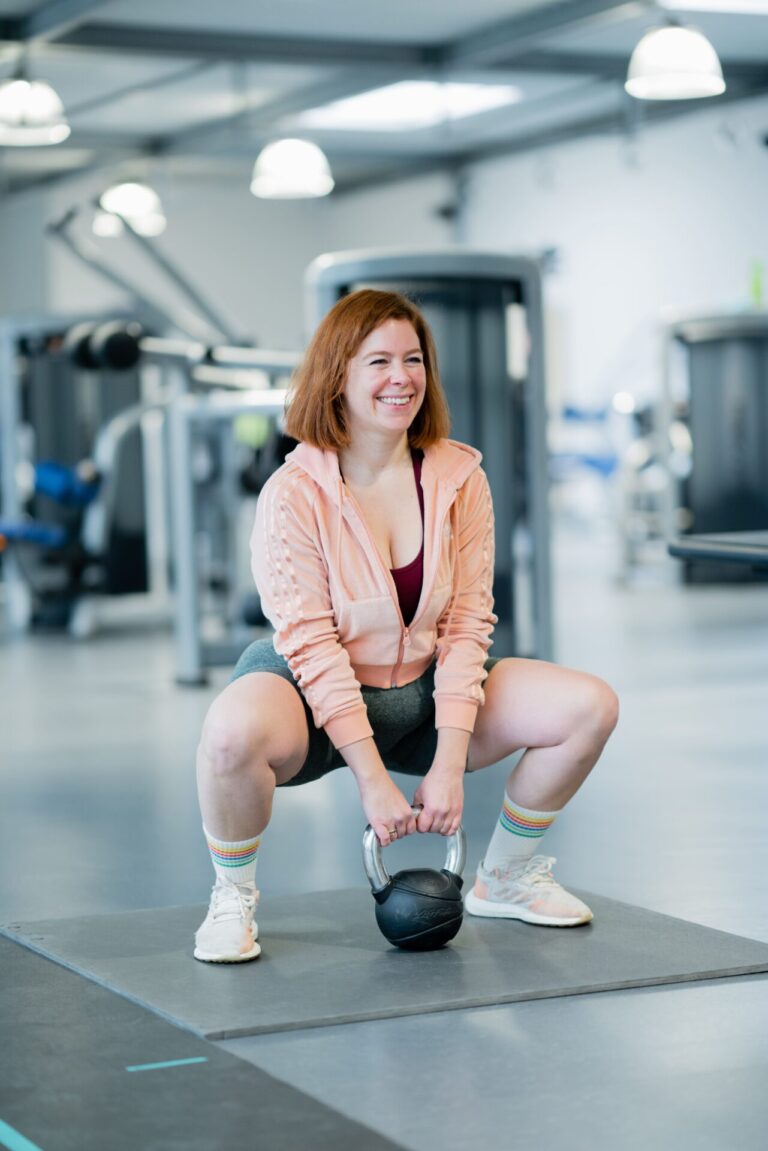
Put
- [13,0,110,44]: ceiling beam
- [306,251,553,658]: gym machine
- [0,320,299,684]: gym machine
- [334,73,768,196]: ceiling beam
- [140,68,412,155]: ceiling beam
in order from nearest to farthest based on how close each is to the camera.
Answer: [306,251,553,658]: gym machine → [0,320,299,684]: gym machine → [13,0,110,44]: ceiling beam → [140,68,412,155]: ceiling beam → [334,73,768,196]: ceiling beam

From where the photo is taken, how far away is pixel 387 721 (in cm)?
221

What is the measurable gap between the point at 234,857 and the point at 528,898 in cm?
41

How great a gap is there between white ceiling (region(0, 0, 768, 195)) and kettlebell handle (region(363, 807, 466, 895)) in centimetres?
651

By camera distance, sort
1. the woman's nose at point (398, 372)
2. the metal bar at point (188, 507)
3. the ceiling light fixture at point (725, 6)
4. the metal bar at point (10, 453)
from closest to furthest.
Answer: the woman's nose at point (398, 372), the metal bar at point (188, 507), the metal bar at point (10, 453), the ceiling light fixture at point (725, 6)

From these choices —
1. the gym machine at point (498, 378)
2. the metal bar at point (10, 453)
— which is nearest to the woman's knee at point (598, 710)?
the gym machine at point (498, 378)

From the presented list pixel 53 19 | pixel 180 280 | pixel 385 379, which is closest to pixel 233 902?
pixel 385 379

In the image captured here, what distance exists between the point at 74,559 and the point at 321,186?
2.26m

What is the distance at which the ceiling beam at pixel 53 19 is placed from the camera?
8008 mm

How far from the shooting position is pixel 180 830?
3.03 m

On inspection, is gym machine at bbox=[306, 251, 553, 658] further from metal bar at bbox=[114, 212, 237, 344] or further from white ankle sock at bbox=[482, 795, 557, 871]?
white ankle sock at bbox=[482, 795, 557, 871]

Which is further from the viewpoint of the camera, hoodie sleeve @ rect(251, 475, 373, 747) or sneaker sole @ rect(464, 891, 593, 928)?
sneaker sole @ rect(464, 891, 593, 928)

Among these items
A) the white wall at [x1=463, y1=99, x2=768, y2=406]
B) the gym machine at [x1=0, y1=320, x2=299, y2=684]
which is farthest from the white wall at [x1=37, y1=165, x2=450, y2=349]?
the gym machine at [x1=0, y1=320, x2=299, y2=684]

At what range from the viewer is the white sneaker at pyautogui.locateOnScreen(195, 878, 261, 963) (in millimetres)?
2109

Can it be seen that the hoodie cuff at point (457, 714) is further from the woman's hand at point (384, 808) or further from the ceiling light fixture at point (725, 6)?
the ceiling light fixture at point (725, 6)
